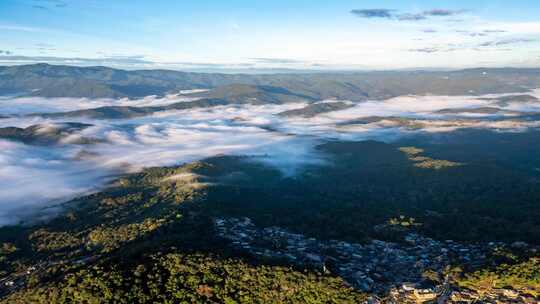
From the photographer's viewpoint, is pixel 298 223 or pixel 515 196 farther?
pixel 515 196

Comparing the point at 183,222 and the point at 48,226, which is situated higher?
the point at 183,222

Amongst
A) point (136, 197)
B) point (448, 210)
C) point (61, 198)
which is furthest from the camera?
point (61, 198)

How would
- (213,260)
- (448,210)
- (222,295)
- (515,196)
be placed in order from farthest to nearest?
(515,196), (448,210), (213,260), (222,295)

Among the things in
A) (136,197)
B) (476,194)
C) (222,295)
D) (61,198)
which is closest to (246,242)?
(222,295)

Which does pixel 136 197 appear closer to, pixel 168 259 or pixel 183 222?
pixel 183 222

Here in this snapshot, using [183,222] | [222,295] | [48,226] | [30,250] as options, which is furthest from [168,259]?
[48,226]

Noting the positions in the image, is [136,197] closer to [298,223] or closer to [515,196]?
[298,223]
